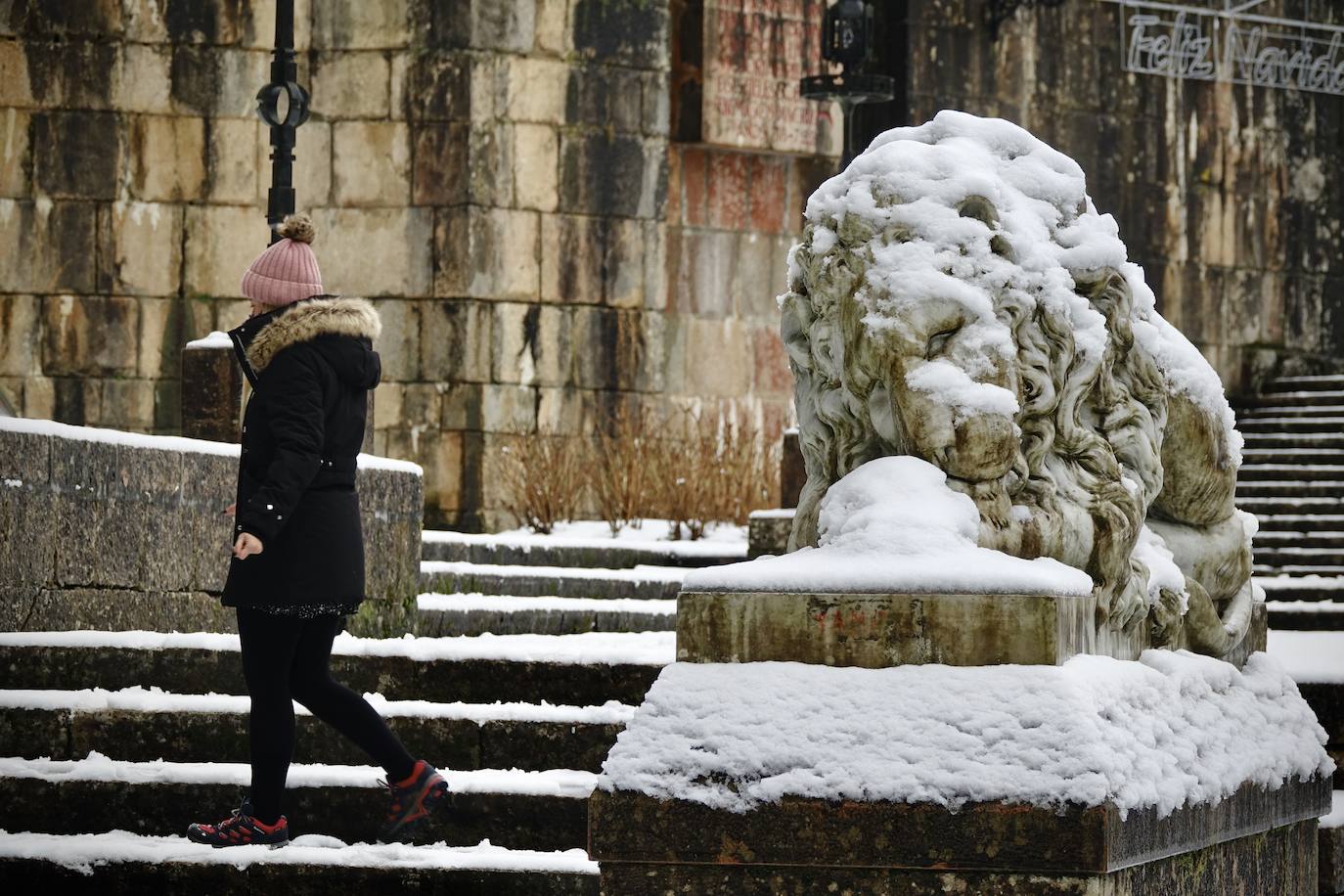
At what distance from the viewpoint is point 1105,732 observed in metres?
4.64

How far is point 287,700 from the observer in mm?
6566

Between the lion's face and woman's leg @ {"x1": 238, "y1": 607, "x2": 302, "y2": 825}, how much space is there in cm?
224

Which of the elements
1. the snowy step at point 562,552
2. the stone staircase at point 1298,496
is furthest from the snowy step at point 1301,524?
the snowy step at point 562,552

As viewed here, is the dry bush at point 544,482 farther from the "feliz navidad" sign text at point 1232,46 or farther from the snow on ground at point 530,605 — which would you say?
the "feliz navidad" sign text at point 1232,46

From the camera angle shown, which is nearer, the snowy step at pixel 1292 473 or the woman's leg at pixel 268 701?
the woman's leg at pixel 268 701

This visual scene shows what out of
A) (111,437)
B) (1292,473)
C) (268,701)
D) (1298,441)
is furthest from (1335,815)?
(1298,441)

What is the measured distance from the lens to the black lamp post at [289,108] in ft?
45.0

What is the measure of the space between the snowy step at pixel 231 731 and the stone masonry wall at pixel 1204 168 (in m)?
13.7

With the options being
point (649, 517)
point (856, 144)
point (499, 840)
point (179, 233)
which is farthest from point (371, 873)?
point (856, 144)

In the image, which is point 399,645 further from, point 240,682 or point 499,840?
point 499,840

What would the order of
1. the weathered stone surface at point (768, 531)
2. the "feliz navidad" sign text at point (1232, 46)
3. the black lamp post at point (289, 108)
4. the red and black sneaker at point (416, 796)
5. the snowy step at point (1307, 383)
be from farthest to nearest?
the "feliz navidad" sign text at point (1232, 46)
the snowy step at point (1307, 383)
the black lamp post at point (289, 108)
the weathered stone surface at point (768, 531)
the red and black sneaker at point (416, 796)

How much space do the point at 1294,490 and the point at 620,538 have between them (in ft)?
16.9

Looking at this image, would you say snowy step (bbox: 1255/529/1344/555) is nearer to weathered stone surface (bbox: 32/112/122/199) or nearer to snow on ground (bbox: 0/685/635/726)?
snow on ground (bbox: 0/685/635/726)

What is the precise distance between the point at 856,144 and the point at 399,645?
1081 cm
